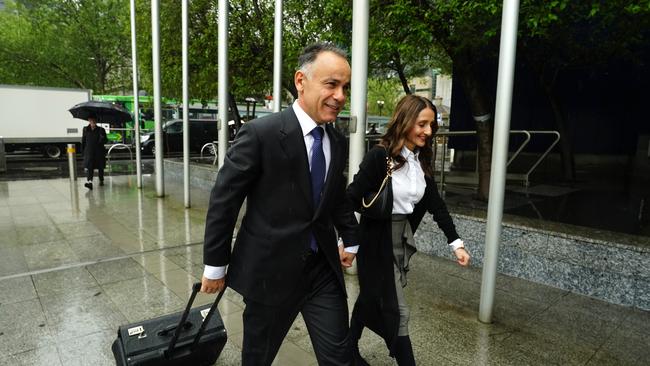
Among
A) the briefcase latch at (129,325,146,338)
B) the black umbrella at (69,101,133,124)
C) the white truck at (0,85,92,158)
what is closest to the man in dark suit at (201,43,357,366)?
the briefcase latch at (129,325,146,338)

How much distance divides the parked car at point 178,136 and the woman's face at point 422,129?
20.2m

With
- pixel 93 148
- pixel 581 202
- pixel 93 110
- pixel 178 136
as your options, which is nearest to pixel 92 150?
pixel 93 148

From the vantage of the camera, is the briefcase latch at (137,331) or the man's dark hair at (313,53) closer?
the man's dark hair at (313,53)

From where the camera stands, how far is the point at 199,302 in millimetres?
3777

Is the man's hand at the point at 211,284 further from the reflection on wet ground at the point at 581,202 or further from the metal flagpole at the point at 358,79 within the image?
the reflection on wet ground at the point at 581,202

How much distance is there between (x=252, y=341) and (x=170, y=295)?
224 cm

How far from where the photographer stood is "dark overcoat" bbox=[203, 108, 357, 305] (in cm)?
180

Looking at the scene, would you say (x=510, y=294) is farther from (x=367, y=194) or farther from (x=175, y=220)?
(x=175, y=220)

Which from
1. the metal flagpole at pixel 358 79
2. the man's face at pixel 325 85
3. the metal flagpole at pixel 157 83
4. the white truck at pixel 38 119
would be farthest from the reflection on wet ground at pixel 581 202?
the white truck at pixel 38 119

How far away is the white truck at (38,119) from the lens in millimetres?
17547

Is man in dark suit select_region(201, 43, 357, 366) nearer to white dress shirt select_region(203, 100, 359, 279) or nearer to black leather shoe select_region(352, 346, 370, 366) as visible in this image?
white dress shirt select_region(203, 100, 359, 279)

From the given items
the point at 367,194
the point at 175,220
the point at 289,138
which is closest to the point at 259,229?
the point at 289,138

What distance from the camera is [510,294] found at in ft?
13.1

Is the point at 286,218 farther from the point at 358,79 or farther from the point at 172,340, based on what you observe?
the point at 358,79
